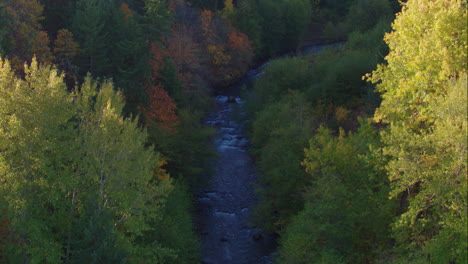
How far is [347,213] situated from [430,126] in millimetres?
6040

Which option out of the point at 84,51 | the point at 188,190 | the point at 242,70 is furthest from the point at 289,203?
the point at 242,70

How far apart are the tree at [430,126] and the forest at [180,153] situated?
0.07 metres

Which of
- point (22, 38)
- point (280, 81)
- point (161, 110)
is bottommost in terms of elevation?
point (161, 110)

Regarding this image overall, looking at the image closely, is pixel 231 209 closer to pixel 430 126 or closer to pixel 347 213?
pixel 347 213

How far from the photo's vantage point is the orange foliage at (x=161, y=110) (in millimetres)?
34312

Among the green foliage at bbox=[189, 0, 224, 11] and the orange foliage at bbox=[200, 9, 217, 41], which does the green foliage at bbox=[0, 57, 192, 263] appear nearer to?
the orange foliage at bbox=[200, 9, 217, 41]

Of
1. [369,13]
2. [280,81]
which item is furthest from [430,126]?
[369,13]

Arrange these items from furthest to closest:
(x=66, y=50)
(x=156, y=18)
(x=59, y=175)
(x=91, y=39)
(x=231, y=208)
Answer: (x=156, y=18)
(x=231, y=208)
(x=91, y=39)
(x=66, y=50)
(x=59, y=175)

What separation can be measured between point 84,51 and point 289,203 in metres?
18.2

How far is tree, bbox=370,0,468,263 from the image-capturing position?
1505 cm

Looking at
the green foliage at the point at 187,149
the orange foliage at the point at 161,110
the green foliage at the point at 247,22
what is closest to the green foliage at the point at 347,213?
the green foliage at the point at 187,149

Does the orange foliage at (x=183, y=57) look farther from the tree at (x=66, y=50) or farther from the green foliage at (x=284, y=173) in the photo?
the tree at (x=66, y=50)

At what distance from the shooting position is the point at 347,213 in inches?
843

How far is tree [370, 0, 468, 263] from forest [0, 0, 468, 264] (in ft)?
0.22
